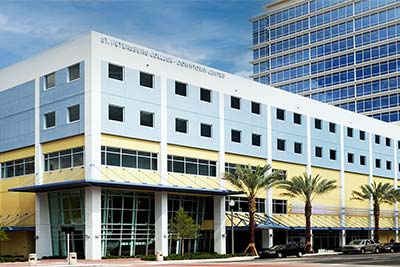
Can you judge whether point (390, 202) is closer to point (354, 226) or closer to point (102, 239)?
point (354, 226)

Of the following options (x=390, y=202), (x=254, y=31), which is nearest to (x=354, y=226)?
(x=390, y=202)

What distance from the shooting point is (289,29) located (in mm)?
141875

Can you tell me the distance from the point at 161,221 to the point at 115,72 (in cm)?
1405

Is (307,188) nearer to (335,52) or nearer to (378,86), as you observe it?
(378,86)

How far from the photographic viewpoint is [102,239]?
2219 inches

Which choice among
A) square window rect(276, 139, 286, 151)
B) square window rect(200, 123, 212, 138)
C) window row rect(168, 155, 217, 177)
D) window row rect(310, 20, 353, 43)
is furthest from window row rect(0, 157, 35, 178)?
window row rect(310, 20, 353, 43)

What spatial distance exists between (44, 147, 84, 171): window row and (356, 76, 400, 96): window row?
82408 mm

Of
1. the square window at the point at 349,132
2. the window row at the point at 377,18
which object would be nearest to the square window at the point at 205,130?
the square window at the point at 349,132

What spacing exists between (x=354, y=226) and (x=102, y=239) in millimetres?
41840

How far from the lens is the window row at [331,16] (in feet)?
436

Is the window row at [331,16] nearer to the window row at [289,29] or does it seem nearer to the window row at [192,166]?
the window row at [289,29]

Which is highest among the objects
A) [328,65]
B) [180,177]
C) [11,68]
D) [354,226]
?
[328,65]

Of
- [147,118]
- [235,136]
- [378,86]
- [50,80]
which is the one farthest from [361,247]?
[378,86]

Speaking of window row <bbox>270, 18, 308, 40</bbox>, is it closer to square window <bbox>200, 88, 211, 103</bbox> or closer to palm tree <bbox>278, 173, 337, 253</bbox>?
palm tree <bbox>278, 173, 337, 253</bbox>
